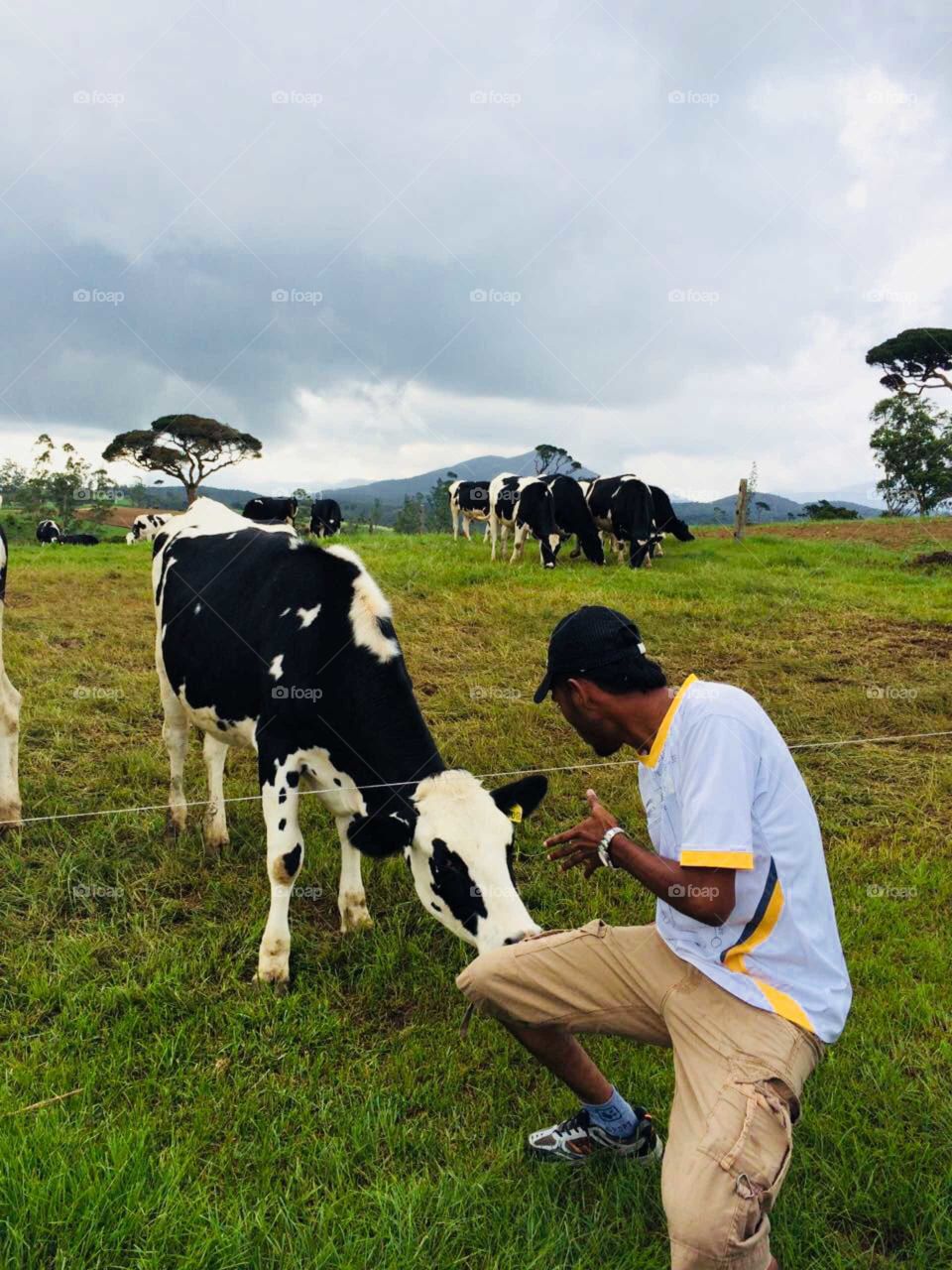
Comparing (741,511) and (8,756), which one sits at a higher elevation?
(741,511)

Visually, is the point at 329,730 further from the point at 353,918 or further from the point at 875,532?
the point at 875,532

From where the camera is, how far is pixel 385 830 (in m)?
3.67

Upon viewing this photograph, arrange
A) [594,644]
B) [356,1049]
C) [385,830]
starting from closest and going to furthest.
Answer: [594,644] → [356,1049] → [385,830]

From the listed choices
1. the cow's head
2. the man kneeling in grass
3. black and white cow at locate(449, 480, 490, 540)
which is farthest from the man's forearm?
black and white cow at locate(449, 480, 490, 540)

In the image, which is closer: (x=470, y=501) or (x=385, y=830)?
(x=385, y=830)

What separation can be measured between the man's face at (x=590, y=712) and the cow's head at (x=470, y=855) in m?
0.86

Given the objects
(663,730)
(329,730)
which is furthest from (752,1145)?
(329,730)

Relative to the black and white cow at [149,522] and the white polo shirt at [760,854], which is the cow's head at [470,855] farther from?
the black and white cow at [149,522]

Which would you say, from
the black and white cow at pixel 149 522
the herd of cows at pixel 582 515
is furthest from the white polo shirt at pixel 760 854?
the herd of cows at pixel 582 515

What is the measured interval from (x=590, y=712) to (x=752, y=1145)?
1.15 m

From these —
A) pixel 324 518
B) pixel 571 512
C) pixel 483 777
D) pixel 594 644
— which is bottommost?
pixel 483 777

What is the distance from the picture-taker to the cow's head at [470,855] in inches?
124

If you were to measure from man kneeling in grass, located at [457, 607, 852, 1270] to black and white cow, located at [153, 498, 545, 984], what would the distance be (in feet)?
1.50

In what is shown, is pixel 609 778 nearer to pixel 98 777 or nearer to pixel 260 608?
pixel 260 608
